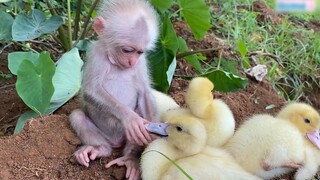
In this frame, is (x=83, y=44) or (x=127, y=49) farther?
(x=83, y=44)

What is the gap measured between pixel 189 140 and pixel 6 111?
169cm

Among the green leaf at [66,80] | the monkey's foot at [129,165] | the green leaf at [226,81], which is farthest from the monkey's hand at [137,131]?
the green leaf at [226,81]

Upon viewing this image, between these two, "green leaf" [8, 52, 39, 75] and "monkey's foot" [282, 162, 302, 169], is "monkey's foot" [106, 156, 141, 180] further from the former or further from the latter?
"green leaf" [8, 52, 39, 75]

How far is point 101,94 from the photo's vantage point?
3.01 meters

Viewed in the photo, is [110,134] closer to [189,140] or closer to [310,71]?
[189,140]

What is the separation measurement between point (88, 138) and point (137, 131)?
29 centimetres

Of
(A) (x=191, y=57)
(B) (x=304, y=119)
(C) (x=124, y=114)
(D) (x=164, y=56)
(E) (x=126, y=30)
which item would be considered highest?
(E) (x=126, y=30)

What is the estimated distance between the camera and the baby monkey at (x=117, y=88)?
2934mm

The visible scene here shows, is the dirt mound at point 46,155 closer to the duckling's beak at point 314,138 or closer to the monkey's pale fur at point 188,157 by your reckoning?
the monkey's pale fur at point 188,157

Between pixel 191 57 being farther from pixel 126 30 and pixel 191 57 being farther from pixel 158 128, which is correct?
pixel 158 128

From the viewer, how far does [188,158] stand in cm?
268

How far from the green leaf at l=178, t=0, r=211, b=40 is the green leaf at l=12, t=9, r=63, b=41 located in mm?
860

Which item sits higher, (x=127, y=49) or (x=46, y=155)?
(x=127, y=49)

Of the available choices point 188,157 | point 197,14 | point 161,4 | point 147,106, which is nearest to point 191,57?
point 197,14
